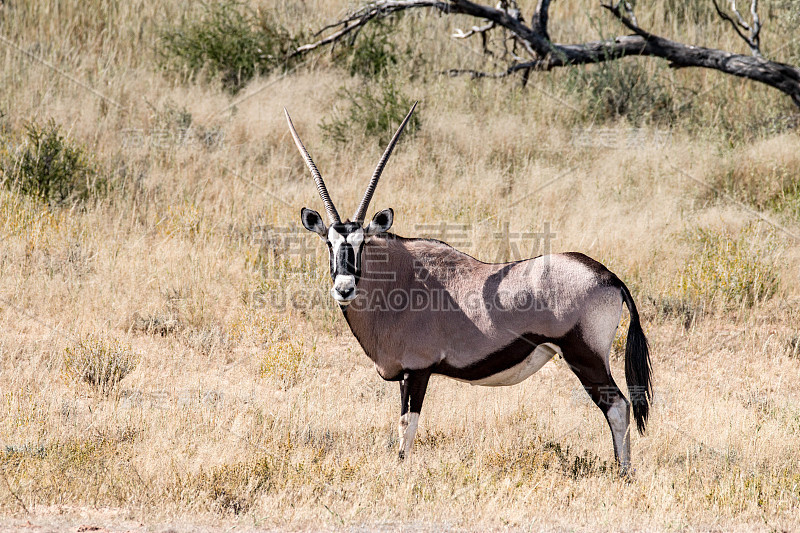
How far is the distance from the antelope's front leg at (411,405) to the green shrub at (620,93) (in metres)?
7.64

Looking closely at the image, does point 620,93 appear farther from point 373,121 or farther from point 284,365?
point 284,365

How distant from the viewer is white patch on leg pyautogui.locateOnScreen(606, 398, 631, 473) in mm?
5199

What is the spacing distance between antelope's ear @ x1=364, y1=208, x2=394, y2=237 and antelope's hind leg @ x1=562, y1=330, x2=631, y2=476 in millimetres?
1395

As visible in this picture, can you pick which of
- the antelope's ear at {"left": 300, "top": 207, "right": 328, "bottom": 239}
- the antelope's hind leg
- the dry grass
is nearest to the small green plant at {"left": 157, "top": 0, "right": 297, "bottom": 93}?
the dry grass

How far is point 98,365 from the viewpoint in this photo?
21.7 feet

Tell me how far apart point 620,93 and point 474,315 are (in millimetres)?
8065

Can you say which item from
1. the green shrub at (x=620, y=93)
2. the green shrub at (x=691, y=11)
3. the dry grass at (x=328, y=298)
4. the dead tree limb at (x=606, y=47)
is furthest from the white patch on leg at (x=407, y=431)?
the green shrub at (x=691, y=11)

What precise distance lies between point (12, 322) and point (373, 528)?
464cm

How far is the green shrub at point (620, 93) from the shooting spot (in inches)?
474

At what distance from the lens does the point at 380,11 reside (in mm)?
12648

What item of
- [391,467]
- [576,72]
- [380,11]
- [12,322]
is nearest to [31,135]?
[12,322]

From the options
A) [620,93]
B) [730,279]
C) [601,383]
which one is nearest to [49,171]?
[601,383]

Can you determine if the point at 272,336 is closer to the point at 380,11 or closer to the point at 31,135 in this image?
the point at 31,135

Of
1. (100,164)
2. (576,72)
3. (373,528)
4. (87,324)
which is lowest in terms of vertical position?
(373,528)
